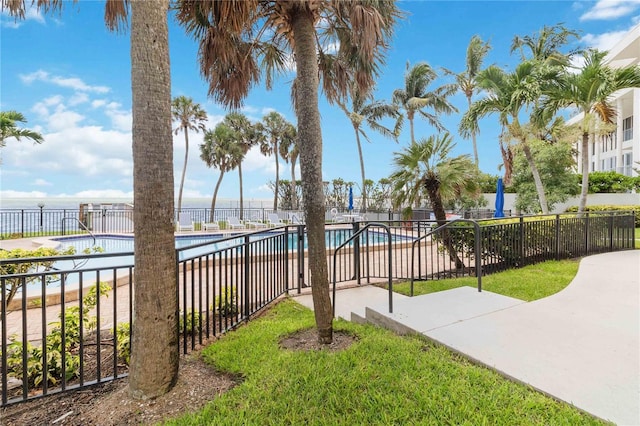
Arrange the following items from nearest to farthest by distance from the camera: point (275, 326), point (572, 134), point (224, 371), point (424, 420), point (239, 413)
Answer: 1. point (424, 420)
2. point (239, 413)
3. point (224, 371)
4. point (275, 326)
5. point (572, 134)

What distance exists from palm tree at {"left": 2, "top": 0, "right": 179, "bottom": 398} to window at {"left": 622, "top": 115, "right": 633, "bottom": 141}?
29.3 meters

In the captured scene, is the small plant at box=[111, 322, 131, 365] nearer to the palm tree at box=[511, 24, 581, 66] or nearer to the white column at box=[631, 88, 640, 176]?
the palm tree at box=[511, 24, 581, 66]

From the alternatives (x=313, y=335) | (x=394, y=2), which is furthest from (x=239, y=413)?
(x=394, y=2)

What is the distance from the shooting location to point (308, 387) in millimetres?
2137

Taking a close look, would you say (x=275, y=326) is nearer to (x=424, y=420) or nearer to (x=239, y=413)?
(x=239, y=413)

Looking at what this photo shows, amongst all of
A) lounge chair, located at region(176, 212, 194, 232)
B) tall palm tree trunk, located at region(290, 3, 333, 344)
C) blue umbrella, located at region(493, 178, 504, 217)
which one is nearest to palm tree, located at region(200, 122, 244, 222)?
lounge chair, located at region(176, 212, 194, 232)

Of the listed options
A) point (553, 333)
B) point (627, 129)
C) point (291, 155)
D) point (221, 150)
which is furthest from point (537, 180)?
point (627, 129)

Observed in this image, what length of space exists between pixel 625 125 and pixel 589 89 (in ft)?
70.6

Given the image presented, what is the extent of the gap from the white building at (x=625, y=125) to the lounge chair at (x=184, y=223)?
2185 cm

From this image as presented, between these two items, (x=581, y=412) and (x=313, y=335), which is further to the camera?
(x=313, y=335)

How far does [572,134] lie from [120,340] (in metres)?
16.4

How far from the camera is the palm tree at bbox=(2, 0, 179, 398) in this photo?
2.04 m

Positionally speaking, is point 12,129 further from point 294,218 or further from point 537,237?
point 537,237

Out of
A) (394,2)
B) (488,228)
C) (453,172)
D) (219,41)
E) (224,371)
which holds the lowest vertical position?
(224,371)
